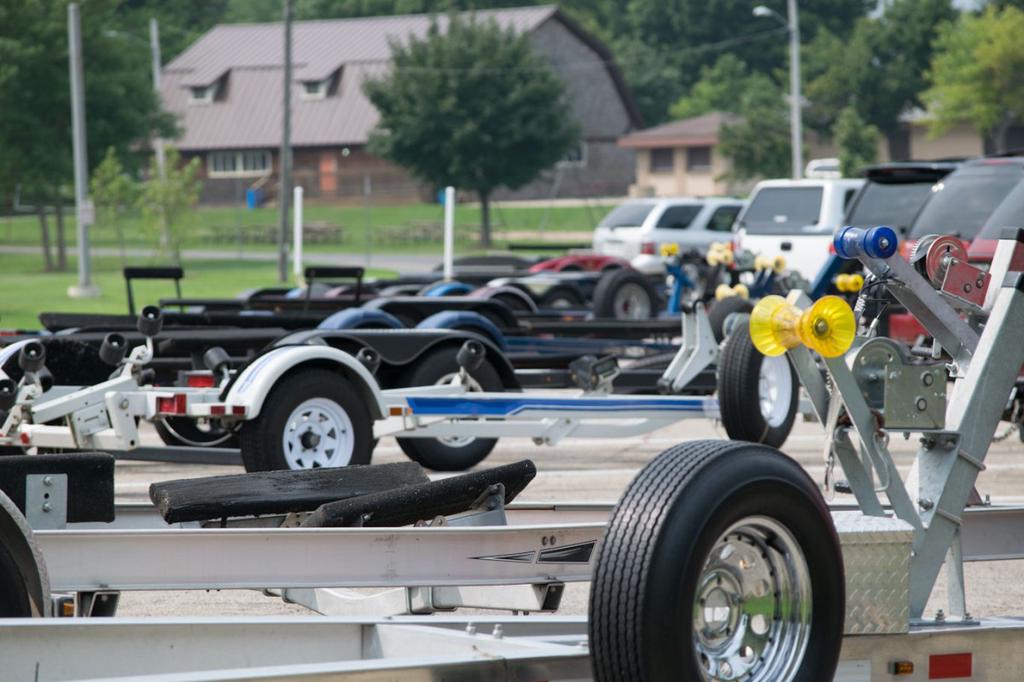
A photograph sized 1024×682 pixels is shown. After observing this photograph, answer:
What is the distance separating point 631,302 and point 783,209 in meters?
5.15

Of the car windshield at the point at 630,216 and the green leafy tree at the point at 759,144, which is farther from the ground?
the green leafy tree at the point at 759,144

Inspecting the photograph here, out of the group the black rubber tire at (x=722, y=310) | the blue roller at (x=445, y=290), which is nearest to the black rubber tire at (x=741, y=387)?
the black rubber tire at (x=722, y=310)

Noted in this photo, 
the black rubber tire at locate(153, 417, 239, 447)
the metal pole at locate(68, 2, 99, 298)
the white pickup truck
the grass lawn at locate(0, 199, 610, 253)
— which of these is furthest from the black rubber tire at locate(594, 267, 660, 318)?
the grass lawn at locate(0, 199, 610, 253)

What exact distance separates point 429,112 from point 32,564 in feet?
193

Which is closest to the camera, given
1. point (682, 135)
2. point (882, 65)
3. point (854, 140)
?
point (854, 140)

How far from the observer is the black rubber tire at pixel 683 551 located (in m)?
3.84

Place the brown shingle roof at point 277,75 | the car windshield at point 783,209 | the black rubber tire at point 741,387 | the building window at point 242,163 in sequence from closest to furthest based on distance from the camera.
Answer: the black rubber tire at point 741,387 → the car windshield at point 783,209 → the brown shingle roof at point 277,75 → the building window at point 242,163

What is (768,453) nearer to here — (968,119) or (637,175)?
(968,119)

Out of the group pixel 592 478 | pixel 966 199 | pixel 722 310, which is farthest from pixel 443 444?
pixel 966 199

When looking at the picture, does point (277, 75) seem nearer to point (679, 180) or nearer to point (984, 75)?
point (679, 180)

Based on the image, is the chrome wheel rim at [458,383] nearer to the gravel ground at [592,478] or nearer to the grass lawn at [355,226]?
the gravel ground at [592,478]

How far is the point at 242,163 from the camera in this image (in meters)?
80.3

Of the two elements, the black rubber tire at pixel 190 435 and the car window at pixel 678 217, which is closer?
the black rubber tire at pixel 190 435

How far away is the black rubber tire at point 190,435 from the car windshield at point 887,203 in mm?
9127
